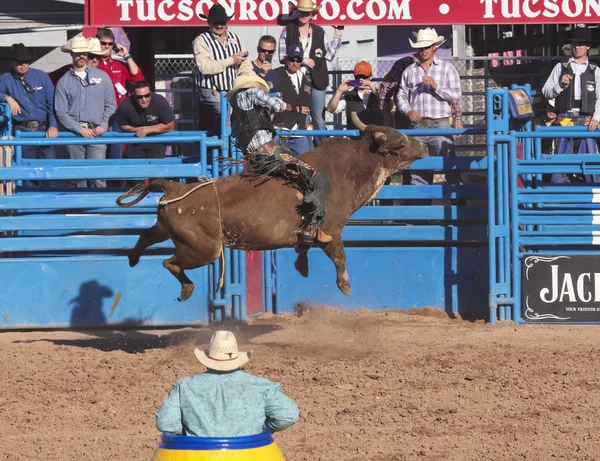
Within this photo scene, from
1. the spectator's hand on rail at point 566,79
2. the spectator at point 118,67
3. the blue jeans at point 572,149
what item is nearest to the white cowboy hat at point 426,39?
the spectator's hand on rail at point 566,79

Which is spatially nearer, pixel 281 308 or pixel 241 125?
pixel 241 125

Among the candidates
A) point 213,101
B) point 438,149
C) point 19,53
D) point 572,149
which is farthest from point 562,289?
point 19,53

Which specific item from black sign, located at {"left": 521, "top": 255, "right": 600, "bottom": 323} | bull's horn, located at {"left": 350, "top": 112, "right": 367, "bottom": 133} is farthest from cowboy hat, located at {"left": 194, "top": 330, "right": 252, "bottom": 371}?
black sign, located at {"left": 521, "top": 255, "right": 600, "bottom": 323}

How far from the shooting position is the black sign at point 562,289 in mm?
11023

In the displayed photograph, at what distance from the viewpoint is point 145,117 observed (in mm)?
11523

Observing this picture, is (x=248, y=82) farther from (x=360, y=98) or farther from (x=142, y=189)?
(x=360, y=98)

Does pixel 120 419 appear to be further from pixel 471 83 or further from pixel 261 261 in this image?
pixel 471 83

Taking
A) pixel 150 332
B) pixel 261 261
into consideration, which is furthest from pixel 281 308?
pixel 150 332

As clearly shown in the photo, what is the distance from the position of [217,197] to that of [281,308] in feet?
9.18

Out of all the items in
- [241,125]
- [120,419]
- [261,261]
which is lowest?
[120,419]

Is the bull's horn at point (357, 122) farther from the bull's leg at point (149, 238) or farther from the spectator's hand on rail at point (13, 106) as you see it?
the spectator's hand on rail at point (13, 106)

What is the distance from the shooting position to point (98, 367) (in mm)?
9211

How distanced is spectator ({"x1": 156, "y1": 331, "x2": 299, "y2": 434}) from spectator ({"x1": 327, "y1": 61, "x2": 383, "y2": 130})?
7.52 metres

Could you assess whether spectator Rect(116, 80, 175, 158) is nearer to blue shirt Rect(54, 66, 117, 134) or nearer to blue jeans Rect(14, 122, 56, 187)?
blue shirt Rect(54, 66, 117, 134)
